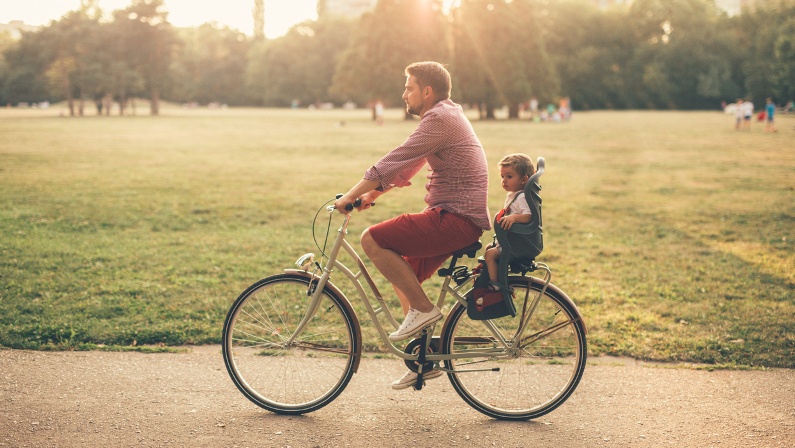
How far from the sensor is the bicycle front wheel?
13.7ft

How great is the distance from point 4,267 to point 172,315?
2.79 meters

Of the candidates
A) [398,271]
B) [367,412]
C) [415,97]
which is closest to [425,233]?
[398,271]

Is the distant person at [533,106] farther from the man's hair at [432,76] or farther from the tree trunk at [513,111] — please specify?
the man's hair at [432,76]

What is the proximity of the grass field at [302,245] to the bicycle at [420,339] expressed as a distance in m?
1.33

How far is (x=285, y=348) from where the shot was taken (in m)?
4.36

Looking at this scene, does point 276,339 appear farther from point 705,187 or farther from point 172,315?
point 705,187

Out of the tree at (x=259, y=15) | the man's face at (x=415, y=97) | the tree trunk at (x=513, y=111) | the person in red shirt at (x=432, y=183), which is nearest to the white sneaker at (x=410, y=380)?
the person in red shirt at (x=432, y=183)

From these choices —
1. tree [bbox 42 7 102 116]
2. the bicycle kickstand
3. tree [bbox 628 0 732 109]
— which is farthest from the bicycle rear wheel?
tree [bbox 628 0 732 109]

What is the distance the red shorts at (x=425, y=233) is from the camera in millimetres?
3895

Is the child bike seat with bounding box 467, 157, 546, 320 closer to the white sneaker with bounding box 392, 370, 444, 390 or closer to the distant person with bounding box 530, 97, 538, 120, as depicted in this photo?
the white sneaker with bounding box 392, 370, 444, 390

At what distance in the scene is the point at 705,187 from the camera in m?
15.9

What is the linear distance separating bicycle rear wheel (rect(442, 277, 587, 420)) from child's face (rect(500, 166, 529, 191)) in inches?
20.7

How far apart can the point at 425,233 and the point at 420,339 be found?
69 cm

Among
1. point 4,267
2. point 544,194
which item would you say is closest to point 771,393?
point 4,267
